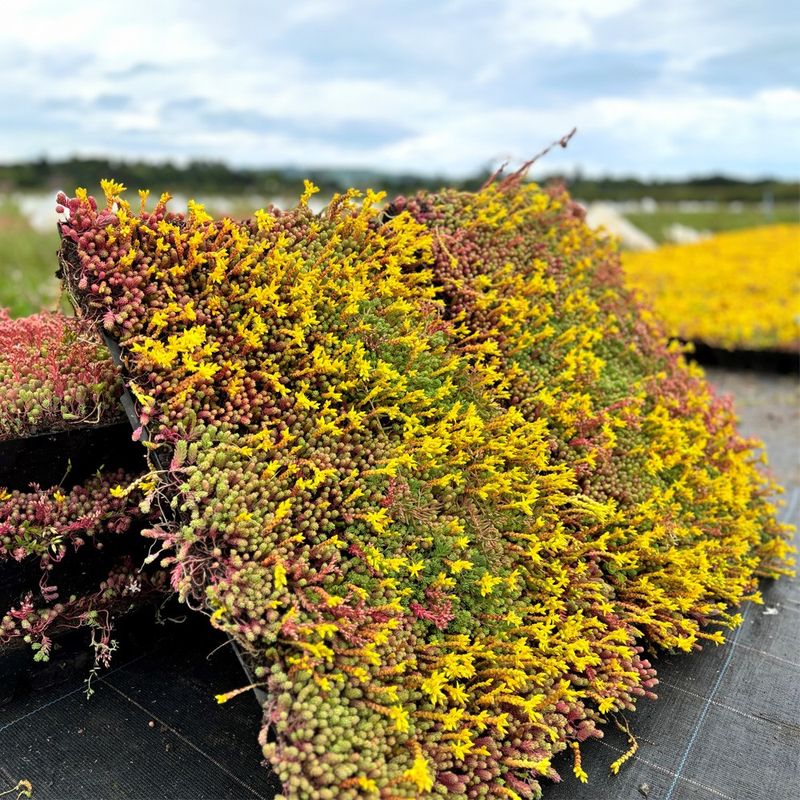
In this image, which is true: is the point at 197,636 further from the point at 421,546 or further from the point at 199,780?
the point at 421,546

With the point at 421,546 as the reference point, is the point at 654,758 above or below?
below

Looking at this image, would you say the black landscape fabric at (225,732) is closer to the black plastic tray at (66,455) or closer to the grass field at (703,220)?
the black plastic tray at (66,455)

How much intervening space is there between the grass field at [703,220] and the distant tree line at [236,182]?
3.40 meters

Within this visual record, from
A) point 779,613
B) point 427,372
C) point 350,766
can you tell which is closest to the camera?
point 350,766

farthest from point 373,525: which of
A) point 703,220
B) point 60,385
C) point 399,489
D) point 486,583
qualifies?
point 703,220

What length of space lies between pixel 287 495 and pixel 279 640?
1.40 ft

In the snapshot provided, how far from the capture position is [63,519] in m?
2.44

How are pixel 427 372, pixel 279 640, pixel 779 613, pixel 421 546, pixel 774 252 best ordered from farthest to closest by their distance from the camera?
pixel 774 252 < pixel 779 613 < pixel 427 372 < pixel 421 546 < pixel 279 640

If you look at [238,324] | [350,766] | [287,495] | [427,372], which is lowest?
[350,766]

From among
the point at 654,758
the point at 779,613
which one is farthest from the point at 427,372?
the point at 779,613

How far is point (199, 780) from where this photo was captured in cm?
229

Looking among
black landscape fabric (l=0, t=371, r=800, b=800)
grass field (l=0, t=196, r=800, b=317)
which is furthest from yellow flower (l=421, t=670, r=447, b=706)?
grass field (l=0, t=196, r=800, b=317)

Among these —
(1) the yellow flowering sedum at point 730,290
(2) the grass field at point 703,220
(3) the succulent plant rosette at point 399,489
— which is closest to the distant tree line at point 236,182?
(2) the grass field at point 703,220

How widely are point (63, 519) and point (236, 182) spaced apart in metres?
28.7
